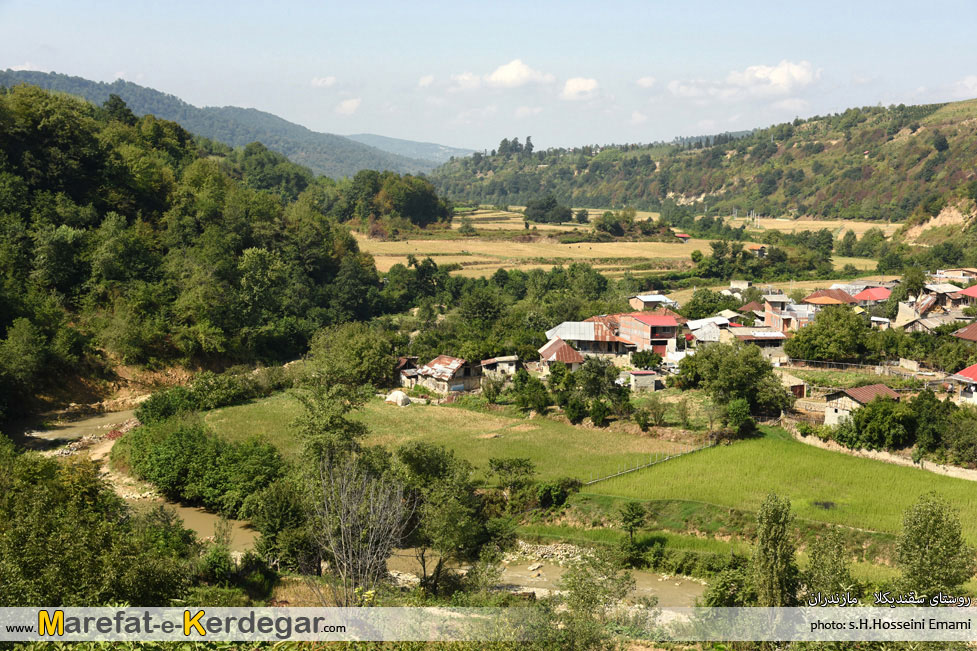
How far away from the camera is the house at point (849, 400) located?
21125 mm

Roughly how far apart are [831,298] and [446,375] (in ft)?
67.4

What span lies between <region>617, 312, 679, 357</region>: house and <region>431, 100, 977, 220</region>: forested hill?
149 ft

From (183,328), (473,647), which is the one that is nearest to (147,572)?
(473,647)

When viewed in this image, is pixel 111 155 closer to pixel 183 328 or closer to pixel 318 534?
pixel 183 328

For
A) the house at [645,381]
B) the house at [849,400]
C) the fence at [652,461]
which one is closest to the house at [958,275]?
the house at [645,381]

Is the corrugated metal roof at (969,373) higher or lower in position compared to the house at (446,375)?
higher

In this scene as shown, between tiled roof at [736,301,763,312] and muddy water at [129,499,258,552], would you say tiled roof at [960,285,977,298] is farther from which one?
muddy water at [129,499,258,552]

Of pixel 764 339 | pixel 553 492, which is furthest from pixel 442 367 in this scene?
pixel 764 339

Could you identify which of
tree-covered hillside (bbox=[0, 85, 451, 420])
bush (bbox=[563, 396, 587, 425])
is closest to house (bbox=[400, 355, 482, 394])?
bush (bbox=[563, 396, 587, 425])

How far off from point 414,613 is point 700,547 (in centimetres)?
857

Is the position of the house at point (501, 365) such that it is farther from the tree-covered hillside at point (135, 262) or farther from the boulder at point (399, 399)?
the tree-covered hillside at point (135, 262)

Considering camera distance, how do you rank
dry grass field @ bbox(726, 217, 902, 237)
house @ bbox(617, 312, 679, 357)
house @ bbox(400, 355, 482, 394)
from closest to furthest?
house @ bbox(400, 355, 482, 394) < house @ bbox(617, 312, 679, 357) < dry grass field @ bbox(726, 217, 902, 237)

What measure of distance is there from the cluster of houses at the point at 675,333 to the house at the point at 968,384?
0.09 meters

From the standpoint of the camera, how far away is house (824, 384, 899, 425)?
21.1m
